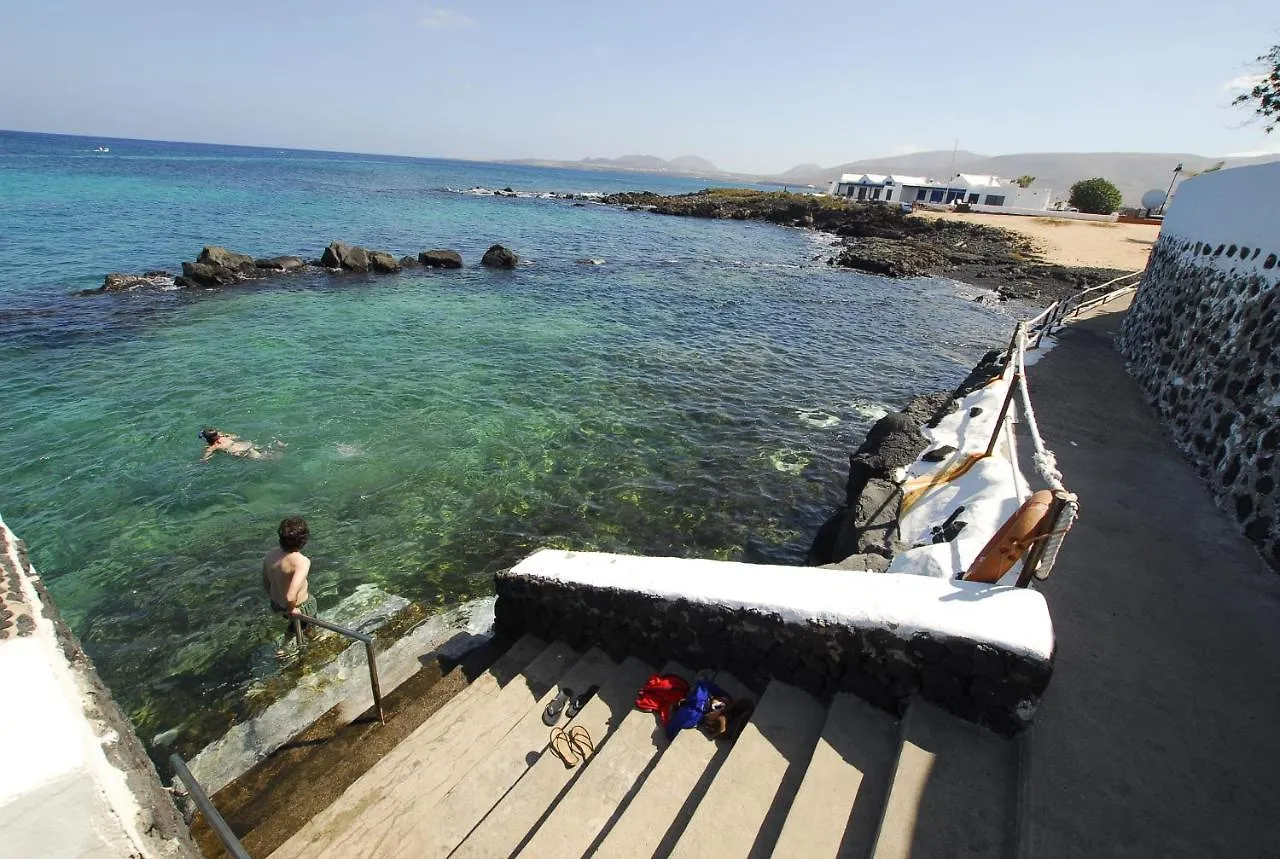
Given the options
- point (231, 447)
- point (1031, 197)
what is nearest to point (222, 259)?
point (231, 447)

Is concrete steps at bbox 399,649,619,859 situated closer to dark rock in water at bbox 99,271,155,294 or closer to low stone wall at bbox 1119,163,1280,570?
low stone wall at bbox 1119,163,1280,570

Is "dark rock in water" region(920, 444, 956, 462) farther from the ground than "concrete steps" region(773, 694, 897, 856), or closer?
closer

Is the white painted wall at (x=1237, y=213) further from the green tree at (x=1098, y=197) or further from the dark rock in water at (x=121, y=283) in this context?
the green tree at (x=1098, y=197)

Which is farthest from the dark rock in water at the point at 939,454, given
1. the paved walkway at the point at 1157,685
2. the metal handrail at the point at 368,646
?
the metal handrail at the point at 368,646

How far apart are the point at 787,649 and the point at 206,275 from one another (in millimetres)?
31113

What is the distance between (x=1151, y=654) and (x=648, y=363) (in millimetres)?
15280

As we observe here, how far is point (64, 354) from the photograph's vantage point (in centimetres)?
1714

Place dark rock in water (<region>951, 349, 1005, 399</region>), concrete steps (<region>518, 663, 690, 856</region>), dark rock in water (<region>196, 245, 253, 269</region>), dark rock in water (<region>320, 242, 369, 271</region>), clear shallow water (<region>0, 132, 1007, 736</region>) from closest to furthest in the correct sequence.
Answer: concrete steps (<region>518, 663, 690, 856</region>) < clear shallow water (<region>0, 132, 1007, 736</region>) < dark rock in water (<region>951, 349, 1005, 399</region>) < dark rock in water (<region>196, 245, 253, 269</region>) < dark rock in water (<region>320, 242, 369, 271</region>)

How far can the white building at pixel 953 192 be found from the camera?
8456 cm

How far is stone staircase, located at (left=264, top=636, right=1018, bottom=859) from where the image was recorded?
3.89m

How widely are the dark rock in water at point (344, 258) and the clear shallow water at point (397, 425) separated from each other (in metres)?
2.20

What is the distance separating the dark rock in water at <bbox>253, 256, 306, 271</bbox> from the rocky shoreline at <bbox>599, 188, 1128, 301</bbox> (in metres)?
35.7

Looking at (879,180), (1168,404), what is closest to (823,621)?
(1168,404)

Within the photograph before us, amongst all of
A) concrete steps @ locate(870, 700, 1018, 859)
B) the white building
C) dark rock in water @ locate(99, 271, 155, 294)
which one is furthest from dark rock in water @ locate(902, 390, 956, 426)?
the white building
